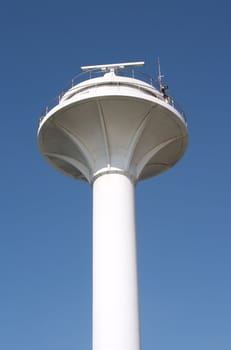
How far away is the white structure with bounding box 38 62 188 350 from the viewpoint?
23406mm

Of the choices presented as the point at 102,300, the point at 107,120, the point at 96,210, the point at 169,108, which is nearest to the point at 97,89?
the point at 107,120

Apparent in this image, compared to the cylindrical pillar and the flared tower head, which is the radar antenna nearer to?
the flared tower head

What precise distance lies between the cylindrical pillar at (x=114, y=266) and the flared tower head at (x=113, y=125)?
106cm

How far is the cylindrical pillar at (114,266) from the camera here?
904 inches

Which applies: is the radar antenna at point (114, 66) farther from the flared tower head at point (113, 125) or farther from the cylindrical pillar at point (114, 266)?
the cylindrical pillar at point (114, 266)

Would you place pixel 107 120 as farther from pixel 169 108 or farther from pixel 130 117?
pixel 169 108

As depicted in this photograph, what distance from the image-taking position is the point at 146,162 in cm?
2748

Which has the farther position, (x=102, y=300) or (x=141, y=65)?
(x=141, y=65)

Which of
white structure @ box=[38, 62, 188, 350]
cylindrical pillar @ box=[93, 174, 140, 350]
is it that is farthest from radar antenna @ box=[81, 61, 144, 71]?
cylindrical pillar @ box=[93, 174, 140, 350]

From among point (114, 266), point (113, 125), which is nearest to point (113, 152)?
point (113, 125)

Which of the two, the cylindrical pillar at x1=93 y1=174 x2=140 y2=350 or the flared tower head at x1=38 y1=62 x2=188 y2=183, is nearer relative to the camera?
the cylindrical pillar at x1=93 y1=174 x2=140 y2=350

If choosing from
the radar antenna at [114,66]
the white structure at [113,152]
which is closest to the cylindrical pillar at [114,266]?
the white structure at [113,152]

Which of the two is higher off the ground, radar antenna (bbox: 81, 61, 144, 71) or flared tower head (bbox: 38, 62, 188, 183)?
radar antenna (bbox: 81, 61, 144, 71)

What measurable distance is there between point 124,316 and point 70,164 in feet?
29.1
